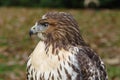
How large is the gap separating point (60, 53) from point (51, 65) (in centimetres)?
14

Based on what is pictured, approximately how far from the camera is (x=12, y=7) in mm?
25188

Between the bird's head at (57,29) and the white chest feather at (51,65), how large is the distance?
99mm

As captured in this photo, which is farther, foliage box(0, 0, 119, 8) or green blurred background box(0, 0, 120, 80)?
foliage box(0, 0, 119, 8)

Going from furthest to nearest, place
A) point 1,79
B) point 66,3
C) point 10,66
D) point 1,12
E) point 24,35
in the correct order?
point 66,3 < point 1,12 < point 24,35 < point 10,66 < point 1,79

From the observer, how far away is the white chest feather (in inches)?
223

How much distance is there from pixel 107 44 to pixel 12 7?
1149 cm

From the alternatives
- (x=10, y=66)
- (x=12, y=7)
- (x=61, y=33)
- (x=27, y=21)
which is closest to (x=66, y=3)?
(x=12, y=7)

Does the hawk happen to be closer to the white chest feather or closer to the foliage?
the white chest feather

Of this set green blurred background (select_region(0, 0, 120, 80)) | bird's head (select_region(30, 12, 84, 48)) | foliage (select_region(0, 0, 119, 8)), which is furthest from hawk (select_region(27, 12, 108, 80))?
foliage (select_region(0, 0, 119, 8))

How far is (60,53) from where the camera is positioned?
226 inches

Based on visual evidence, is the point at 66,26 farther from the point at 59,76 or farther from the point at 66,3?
the point at 66,3

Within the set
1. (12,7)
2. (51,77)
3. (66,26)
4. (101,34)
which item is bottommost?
(12,7)

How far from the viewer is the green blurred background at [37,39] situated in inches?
450

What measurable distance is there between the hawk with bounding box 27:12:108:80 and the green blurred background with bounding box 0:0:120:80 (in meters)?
4.37
